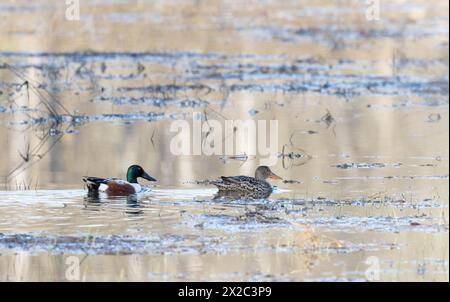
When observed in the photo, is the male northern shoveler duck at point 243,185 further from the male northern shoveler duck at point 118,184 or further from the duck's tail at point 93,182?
the duck's tail at point 93,182

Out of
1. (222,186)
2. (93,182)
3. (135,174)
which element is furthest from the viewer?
(135,174)

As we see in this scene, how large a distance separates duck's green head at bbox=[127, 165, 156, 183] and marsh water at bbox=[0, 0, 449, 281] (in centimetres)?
17

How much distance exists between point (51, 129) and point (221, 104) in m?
3.13

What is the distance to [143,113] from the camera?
18156 mm

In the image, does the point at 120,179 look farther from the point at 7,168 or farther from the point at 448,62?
the point at 448,62

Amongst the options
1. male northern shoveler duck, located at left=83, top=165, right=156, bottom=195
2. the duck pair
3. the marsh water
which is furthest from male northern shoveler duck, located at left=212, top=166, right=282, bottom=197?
male northern shoveler duck, located at left=83, top=165, right=156, bottom=195

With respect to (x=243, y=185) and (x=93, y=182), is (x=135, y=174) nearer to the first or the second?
(x=93, y=182)

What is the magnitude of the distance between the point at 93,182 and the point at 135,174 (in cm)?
87

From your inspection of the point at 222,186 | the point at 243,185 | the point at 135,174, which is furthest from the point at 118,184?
the point at 243,185

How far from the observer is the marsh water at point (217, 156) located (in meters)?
9.53

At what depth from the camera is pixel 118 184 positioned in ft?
42.3

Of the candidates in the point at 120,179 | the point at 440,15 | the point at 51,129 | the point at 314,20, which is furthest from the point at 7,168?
the point at 440,15

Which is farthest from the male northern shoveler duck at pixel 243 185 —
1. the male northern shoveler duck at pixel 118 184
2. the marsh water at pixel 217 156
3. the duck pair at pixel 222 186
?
the male northern shoveler duck at pixel 118 184
